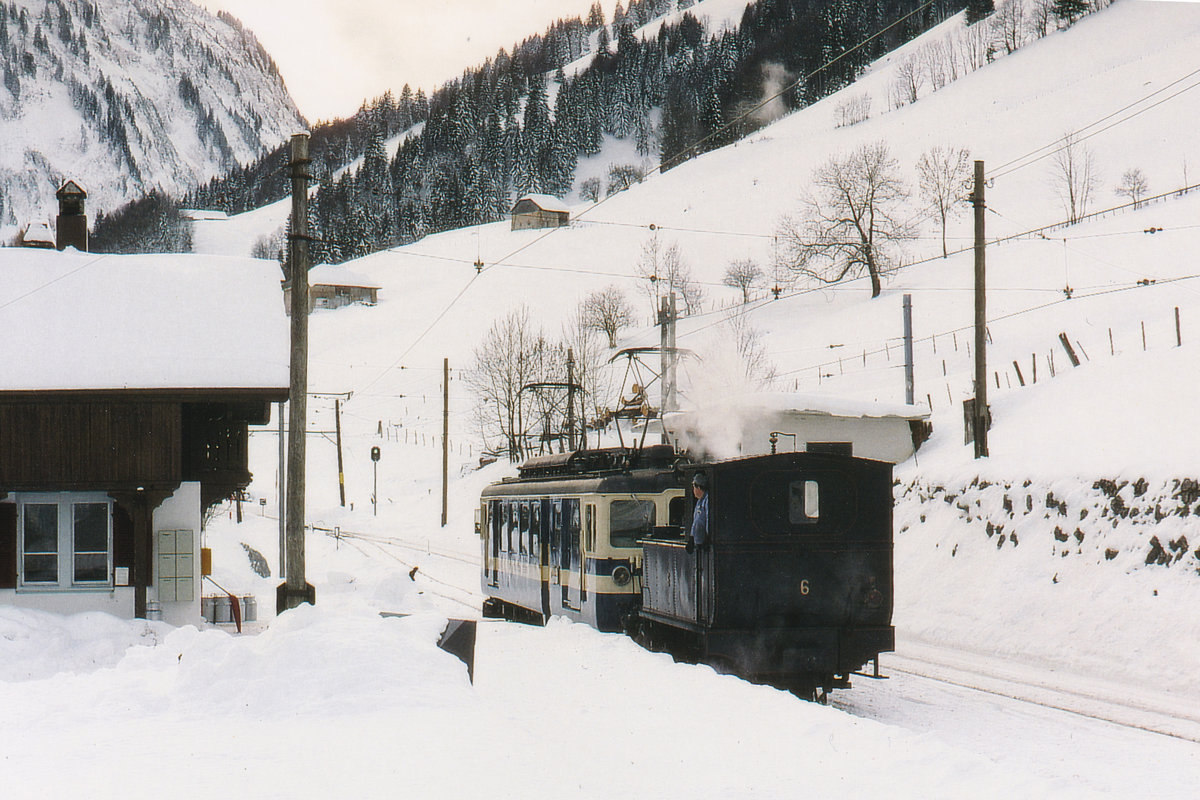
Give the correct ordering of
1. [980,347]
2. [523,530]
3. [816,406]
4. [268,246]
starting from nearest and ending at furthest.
Result: [523,530]
[980,347]
[816,406]
[268,246]

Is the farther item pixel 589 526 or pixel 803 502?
pixel 589 526

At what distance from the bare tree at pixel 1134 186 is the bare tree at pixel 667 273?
98.5 feet

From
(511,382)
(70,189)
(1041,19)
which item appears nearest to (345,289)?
(511,382)

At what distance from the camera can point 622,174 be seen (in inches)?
6850

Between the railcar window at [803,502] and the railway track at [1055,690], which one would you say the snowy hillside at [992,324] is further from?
the railcar window at [803,502]

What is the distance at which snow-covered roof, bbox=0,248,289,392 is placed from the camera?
59.8ft

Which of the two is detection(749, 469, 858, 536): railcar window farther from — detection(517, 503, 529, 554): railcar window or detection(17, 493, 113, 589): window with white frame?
detection(17, 493, 113, 589): window with white frame

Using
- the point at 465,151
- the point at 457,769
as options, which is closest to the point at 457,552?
the point at 457,769

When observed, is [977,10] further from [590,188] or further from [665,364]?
[665,364]

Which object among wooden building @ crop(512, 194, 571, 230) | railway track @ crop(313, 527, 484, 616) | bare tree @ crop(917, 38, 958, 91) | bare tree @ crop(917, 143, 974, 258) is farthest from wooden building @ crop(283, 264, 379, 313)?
bare tree @ crop(917, 38, 958, 91)

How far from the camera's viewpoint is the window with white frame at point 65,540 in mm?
18578

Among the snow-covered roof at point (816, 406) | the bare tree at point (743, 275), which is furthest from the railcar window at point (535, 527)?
the bare tree at point (743, 275)

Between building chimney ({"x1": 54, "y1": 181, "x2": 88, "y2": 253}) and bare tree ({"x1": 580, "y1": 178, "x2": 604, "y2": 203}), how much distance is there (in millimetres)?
142919

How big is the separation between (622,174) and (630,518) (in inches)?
6461
